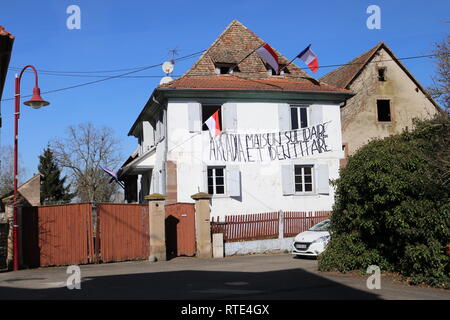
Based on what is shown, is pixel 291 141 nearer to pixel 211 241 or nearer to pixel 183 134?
pixel 183 134

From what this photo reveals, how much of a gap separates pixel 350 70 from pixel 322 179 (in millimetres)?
11375

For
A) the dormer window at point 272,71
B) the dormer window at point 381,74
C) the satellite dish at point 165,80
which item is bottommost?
the satellite dish at point 165,80

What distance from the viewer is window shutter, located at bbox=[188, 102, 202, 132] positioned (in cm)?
2420

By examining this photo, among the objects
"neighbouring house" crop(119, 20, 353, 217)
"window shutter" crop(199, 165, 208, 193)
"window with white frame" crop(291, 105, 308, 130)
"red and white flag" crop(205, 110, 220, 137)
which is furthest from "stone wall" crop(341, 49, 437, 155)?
"window shutter" crop(199, 165, 208, 193)

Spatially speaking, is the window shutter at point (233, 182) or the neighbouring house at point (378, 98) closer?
the window shutter at point (233, 182)

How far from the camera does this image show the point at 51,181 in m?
55.7

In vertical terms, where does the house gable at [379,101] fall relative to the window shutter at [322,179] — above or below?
above

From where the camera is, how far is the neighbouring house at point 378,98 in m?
32.2

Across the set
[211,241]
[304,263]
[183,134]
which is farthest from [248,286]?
[183,134]

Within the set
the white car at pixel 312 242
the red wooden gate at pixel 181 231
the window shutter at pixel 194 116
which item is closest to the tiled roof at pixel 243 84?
the window shutter at pixel 194 116

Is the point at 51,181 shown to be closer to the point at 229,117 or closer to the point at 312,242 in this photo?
the point at 229,117

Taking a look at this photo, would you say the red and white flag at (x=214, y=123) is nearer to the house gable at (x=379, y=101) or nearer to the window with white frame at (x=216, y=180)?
the window with white frame at (x=216, y=180)

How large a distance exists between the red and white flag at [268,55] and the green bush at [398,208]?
1215cm
